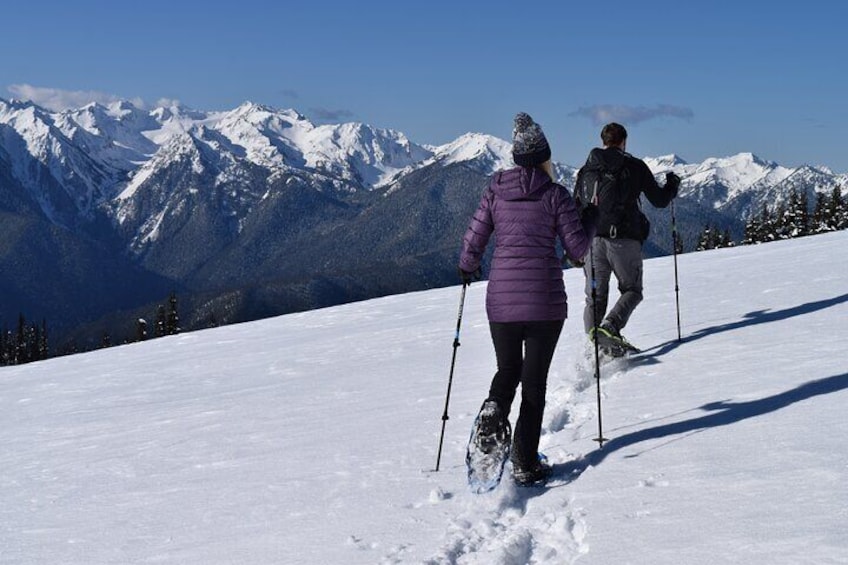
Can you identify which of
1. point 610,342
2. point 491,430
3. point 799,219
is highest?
point 799,219

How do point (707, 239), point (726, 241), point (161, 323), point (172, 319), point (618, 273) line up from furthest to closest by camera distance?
point (707, 239) < point (726, 241) < point (161, 323) < point (172, 319) < point (618, 273)

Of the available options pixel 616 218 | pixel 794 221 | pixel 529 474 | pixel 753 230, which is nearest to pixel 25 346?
pixel 753 230

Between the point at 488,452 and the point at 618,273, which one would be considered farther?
the point at 618,273

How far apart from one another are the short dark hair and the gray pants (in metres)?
1.17

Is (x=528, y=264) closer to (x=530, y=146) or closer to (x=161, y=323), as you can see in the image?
(x=530, y=146)

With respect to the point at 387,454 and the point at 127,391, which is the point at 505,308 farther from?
the point at 127,391

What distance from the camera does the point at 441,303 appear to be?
802 inches

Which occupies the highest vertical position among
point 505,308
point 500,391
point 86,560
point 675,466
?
point 505,308

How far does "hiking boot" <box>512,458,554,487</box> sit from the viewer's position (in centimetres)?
553

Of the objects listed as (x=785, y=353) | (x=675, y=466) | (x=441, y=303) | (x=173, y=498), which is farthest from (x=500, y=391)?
(x=441, y=303)

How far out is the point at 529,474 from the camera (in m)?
5.52

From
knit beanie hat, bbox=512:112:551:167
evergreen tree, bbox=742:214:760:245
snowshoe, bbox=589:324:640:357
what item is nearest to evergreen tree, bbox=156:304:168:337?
evergreen tree, bbox=742:214:760:245

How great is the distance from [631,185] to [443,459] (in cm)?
402

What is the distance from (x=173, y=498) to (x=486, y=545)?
2.90 meters
